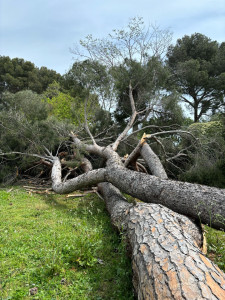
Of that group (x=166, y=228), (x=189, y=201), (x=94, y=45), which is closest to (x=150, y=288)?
(x=166, y=228)

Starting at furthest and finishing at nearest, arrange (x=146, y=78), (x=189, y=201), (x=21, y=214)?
(x=146, y=78) < (x=21, y=214) < (x=189, y=201)

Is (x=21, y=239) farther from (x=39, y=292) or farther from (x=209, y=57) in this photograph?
(x=209, y=57)

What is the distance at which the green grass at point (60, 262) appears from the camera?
233 centimetres

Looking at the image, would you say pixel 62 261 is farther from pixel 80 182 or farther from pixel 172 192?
pixel 80 182

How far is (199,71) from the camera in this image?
1652 cm

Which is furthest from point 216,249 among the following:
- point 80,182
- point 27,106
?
point 27,106

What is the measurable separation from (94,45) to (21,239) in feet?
29.3

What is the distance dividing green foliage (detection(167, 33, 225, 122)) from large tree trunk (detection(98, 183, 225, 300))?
15.0 meters

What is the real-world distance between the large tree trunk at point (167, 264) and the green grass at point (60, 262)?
391 mm

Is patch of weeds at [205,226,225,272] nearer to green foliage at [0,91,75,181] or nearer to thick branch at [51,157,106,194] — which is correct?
thick branch at [51,157,106,194]

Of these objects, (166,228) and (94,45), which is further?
(94,45)

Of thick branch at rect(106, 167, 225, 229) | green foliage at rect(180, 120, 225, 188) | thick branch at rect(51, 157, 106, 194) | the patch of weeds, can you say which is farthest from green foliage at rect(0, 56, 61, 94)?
the patch of weeds

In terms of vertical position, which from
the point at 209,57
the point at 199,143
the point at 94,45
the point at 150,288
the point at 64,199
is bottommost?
the point at 64,199

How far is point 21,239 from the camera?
11.5ft
